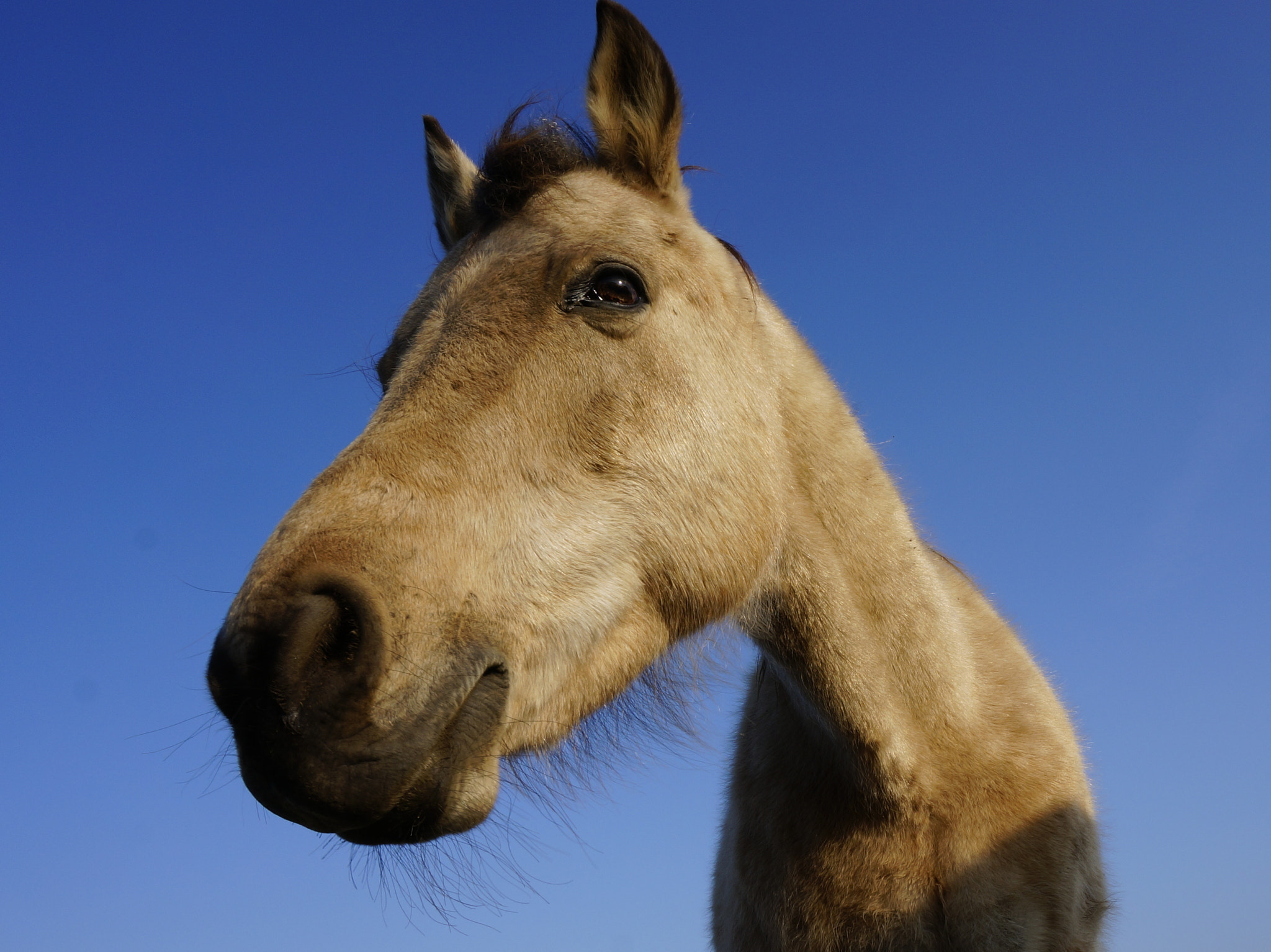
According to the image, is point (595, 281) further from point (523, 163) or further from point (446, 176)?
point (446, 176)

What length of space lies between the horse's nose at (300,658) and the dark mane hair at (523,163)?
1.96 metres

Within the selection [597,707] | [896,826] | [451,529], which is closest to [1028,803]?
[896,826]

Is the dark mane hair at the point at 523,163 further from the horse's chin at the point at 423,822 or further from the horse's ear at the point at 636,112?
the horse's chin at the point at 423,822

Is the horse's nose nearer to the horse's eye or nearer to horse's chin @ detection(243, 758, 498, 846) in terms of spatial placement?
horse's chin @ detection(243, 758, 498, 846)

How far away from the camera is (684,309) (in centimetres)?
337

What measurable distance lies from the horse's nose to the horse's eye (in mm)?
1479

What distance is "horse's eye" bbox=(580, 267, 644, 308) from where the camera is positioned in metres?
3.21

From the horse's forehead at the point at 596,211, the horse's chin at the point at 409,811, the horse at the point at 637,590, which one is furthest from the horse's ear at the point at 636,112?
the horse's chin at the point at 409,811

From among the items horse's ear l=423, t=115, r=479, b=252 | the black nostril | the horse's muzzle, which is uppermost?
horse's ear l=423, t=115, r=479, b=252

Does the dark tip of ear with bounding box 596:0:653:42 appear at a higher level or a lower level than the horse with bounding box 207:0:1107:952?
higher

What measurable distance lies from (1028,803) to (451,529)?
2.60 metres

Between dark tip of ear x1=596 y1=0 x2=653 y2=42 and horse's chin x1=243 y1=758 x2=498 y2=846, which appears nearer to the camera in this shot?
horse's chin x1=243 y1=758 x2=498 y2=846

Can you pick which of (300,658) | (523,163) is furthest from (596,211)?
(300,658)

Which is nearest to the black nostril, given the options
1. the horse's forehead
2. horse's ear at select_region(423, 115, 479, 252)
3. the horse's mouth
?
the horse's mouth
